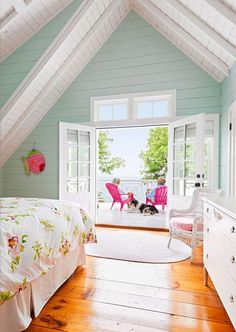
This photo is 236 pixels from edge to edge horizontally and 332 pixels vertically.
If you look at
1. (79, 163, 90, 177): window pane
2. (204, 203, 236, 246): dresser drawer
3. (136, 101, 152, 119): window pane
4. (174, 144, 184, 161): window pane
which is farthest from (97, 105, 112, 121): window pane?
(204, 203, 236, 246): dresser drawer

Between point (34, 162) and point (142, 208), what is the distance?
118 inches

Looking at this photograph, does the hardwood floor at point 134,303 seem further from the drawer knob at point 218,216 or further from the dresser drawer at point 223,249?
the drawer knob at point 218,216

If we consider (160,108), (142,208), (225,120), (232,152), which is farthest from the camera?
(142,208)

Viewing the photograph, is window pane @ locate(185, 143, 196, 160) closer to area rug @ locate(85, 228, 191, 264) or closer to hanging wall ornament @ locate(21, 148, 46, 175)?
area rug @ locate(85, 228, 191, 264)

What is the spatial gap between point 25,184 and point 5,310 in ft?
11.5

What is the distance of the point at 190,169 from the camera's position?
3533mm

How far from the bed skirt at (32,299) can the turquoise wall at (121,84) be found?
2.53 meters

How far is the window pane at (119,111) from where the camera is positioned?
166 inches

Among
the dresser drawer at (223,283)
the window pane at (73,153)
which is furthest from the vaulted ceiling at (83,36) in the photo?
the dresser drawer at (223,283)

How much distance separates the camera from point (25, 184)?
462 cm

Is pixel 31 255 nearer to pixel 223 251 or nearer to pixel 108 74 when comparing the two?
pixel 223 251

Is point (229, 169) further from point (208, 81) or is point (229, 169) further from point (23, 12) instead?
point (23, 12)

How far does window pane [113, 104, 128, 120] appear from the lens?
422 cm

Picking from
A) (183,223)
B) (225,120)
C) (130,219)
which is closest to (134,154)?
(130,219)
